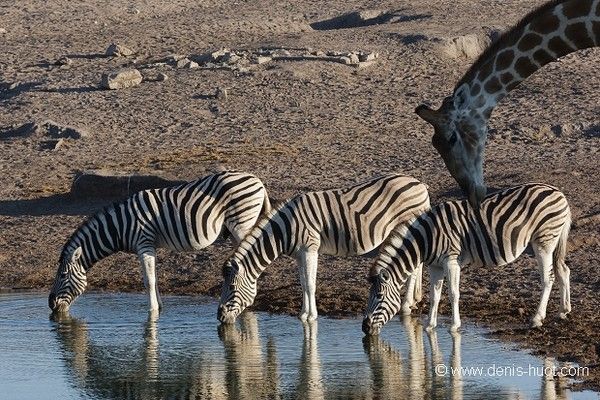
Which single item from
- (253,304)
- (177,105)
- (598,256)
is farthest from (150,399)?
(177,105)

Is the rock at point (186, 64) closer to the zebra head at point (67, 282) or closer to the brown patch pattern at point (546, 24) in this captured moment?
the zebra head at point (67, 282)

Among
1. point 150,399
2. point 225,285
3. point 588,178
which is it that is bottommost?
point 150,399

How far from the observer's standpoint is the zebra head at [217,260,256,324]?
13328 millimetres

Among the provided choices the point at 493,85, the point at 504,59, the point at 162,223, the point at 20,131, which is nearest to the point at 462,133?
the point at 493,85

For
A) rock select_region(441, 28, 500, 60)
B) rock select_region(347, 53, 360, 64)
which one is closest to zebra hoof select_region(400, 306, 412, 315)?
rock select_region(347, 53, 360, 64)

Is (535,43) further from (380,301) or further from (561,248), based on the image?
(561,248)

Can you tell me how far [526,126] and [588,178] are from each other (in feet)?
10.4

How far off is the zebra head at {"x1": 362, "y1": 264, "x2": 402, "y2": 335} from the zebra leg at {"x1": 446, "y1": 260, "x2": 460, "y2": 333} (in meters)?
0.47

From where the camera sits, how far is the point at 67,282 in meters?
14.4

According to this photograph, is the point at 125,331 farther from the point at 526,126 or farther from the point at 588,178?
the point at 526,126

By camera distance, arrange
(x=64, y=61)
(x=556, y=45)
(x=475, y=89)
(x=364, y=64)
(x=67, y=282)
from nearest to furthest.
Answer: (x=475, y=89)
(x=556, y=45)
(x=67, y=282)
(x=364, y=64)
(x=64, y=61)

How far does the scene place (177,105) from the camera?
21.9 meters

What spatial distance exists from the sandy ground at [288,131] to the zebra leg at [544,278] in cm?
12

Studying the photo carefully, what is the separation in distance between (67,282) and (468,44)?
11.0 m
